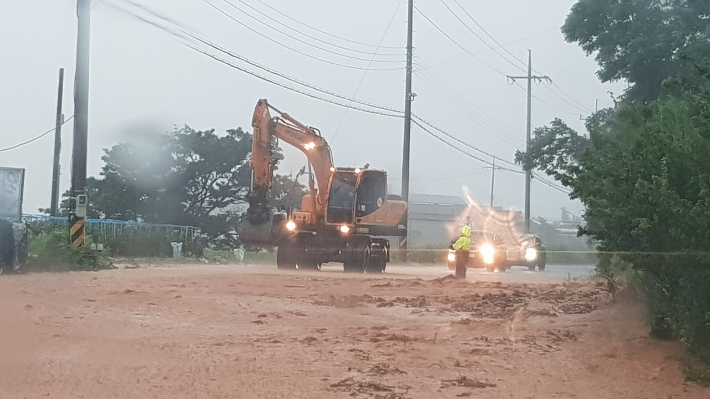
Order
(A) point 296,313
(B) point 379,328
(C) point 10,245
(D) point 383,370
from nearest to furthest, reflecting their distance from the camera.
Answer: (D) point 383,370
(B) point 379,328
(A) point 296,313
(C) point 10,245

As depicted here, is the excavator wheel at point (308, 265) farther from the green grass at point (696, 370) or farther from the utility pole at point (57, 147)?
Answer: the green grass at point (696, 370)

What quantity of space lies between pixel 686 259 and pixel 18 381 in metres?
6.32

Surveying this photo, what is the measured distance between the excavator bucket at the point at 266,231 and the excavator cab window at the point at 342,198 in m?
1.56

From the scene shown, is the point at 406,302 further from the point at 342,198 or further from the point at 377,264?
the point at 342,198

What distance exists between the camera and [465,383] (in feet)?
27.9

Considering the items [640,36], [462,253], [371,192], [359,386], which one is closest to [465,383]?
[359,386]

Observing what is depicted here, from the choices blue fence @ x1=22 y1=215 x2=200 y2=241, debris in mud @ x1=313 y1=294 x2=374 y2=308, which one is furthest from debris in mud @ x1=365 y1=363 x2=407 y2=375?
blue fence @ x1=22 y1=215 x2=200 y2=241

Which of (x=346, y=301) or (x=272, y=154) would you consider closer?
(x=346, y=301)

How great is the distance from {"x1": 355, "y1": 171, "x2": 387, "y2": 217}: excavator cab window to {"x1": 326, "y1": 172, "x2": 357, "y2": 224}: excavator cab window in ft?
0.82

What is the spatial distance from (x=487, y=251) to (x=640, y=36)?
1311 centimetres

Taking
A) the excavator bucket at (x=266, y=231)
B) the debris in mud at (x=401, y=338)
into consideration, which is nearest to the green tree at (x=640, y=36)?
the debris in mud at (x=401, y=338)

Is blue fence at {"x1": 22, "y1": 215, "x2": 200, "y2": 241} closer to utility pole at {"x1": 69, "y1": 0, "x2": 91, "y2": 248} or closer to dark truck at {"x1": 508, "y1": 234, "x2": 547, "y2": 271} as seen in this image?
utility pole at {"x1": 69, "y1": 0, "x2": 91, "y2": 248}

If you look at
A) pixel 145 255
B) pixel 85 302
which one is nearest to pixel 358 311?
pixel 85 302

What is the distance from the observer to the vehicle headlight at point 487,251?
31839 mm
